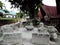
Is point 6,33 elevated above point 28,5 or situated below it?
above

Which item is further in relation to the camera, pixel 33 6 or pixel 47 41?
pixel 33 6

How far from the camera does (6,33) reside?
551 cm

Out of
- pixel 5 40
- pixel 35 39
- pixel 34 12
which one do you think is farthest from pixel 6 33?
pixel 34 12

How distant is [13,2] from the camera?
2042 centimetres

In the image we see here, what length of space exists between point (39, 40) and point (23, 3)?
14.8 meters

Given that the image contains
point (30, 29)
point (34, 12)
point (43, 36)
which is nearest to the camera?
point (43, 36)

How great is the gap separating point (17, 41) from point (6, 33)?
0.50 metres

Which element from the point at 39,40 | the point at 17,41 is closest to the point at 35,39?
the point at 39,40

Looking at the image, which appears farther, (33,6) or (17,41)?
(33,6)

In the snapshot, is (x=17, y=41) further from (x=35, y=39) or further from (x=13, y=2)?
(x=13, y=2)

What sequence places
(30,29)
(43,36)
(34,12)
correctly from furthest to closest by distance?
(34,12), (30,29), (43,36)

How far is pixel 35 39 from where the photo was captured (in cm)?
539

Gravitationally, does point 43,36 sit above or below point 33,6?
above

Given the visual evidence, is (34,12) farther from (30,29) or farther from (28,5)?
(30,29)
